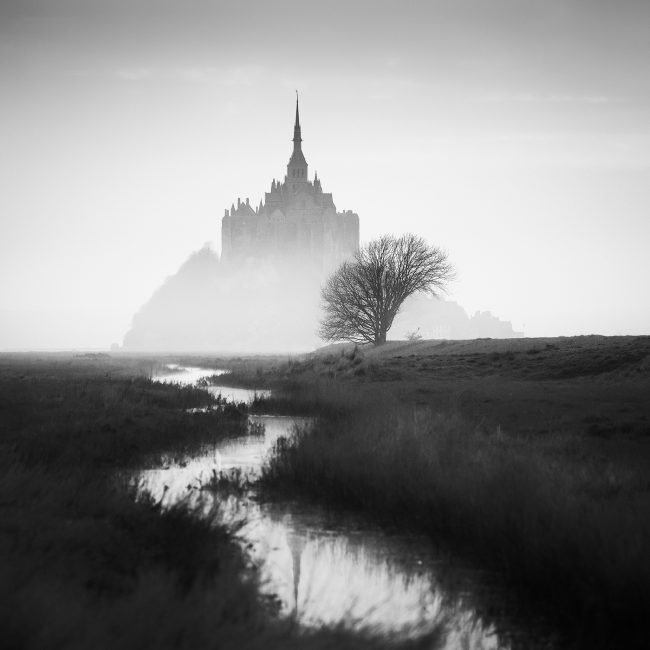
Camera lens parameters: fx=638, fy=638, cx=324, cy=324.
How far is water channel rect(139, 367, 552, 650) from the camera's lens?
16.7ft

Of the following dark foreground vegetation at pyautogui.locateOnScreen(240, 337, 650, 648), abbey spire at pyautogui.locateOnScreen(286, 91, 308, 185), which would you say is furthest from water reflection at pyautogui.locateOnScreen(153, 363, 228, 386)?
abbey spire at pyautogui.locateOnScreen(286, 91, 308, 185)

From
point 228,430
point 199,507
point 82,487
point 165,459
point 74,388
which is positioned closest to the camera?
point 199,507

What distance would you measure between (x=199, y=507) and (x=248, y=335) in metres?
144

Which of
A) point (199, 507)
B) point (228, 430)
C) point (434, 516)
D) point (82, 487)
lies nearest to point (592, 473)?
point (434, 516)

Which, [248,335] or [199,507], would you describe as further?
[248,335]

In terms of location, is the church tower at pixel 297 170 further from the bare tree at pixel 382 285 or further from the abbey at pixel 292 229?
the bare tree at pixel 382 285

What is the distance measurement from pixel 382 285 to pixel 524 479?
41748 mm

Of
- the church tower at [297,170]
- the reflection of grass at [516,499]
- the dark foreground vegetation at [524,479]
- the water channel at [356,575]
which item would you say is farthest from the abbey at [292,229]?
the water channel at [356,575]

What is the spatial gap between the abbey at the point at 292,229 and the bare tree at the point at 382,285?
94.2 meters

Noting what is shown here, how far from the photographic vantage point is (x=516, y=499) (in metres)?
7.04

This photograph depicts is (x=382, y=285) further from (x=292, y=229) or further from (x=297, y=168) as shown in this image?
(x=297, y=168)

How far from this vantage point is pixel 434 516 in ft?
24.5

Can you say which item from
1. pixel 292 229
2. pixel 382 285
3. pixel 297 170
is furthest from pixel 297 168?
pixel 382 285

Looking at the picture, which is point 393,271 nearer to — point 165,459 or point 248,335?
point 165,459
